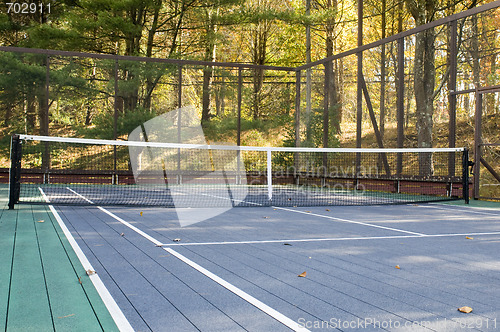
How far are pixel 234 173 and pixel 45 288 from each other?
44.8 feet

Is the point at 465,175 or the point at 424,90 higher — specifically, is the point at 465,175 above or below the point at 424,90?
below

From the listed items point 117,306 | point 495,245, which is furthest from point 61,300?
point 495,245

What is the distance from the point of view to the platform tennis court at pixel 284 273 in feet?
9.34

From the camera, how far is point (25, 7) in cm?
2109

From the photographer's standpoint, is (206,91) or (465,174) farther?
(206,91)

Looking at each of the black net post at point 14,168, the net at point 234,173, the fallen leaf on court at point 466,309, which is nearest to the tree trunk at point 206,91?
the net at point 234,173

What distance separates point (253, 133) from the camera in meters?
17.4

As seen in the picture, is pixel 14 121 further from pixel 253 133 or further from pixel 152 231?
pixel 152 231

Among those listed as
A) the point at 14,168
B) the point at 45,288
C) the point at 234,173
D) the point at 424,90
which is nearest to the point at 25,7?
the point at 234,173

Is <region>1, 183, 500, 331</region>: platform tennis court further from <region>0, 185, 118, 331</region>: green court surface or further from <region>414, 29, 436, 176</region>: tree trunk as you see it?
<region>414, 29, 436, 176</region>: tree trunk

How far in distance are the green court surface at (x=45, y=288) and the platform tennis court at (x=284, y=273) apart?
3 centimetres

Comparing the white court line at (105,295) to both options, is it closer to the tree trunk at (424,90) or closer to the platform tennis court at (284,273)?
the platform tennis court at (284,273)

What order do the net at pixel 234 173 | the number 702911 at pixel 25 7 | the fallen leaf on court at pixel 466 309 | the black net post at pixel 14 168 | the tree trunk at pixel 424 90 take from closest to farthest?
1. the fallen leaf on court at pixel 466 309
2. the black net post at pixel 14 168
3. the net at pixel 234 173
4. the tree trunk at pixel 424 90
5. the number 702911 at pixel 25 7

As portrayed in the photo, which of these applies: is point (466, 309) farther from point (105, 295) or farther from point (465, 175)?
point (465, 175)
